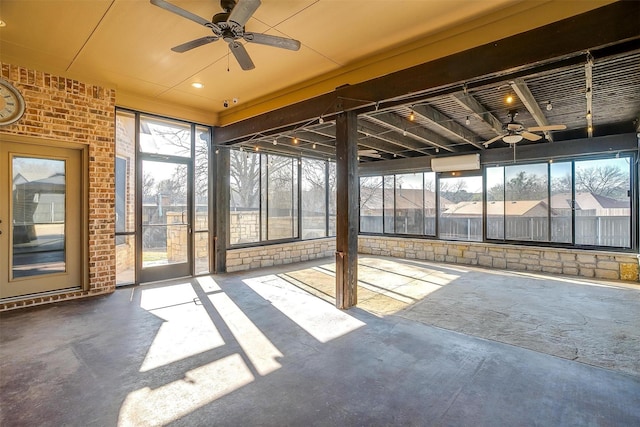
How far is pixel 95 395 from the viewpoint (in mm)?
2338

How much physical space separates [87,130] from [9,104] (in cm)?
89

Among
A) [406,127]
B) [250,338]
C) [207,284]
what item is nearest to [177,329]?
[250,338]

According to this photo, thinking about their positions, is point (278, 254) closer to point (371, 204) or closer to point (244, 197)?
point (244, 197)

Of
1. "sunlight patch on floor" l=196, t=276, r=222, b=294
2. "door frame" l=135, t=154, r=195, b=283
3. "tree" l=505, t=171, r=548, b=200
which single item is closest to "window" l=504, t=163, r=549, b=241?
"tree" l=505, t=171, r=548, b=200

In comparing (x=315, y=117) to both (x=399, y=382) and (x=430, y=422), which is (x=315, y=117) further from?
(x=430, y=422)

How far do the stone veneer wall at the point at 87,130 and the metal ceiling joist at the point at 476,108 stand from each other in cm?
536

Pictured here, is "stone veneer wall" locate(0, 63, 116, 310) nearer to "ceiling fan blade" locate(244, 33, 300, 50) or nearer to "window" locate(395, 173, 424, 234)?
"ceiling fan blade" locate(244, 33, 300, 50)

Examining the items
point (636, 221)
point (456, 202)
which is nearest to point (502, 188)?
point (456, 202)

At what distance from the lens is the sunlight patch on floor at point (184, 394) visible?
2.10 meters

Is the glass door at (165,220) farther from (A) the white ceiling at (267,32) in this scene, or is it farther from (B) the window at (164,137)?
(A) the white ceiling at (267,32)

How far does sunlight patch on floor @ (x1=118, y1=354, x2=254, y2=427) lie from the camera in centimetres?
210

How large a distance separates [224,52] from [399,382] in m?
4.14

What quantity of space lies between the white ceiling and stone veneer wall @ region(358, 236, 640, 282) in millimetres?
5717

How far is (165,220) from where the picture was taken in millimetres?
5891
